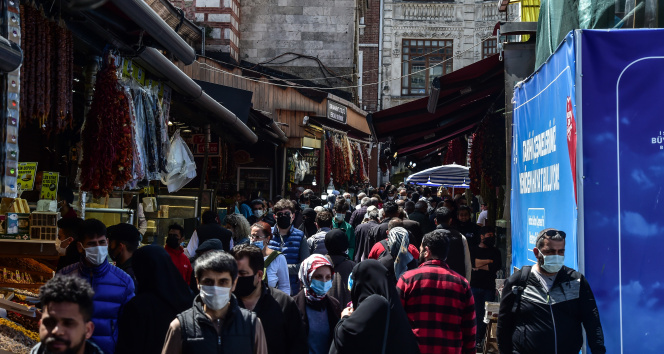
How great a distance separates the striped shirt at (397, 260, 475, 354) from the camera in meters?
5.19

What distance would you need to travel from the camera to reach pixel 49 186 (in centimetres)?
755

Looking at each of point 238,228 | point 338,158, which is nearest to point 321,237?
point 238,228

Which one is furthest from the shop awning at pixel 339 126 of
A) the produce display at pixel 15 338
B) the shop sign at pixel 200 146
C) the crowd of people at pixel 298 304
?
the produce display at pixel 15 338

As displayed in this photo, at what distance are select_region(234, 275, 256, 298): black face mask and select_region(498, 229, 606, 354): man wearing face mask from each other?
1.88m

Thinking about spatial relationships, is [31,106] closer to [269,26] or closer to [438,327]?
[438,327]

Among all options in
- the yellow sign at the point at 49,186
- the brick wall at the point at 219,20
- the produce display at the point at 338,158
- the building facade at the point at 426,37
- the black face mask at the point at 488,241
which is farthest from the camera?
the building facade at the point at 426,37

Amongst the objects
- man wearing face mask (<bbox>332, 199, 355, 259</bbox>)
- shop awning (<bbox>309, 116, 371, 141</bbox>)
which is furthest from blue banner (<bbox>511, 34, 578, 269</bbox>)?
shop awning (<bbox>309, 116, 371, 141</bbox>)

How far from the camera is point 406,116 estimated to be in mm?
12320

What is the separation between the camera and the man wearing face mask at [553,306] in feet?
16.3

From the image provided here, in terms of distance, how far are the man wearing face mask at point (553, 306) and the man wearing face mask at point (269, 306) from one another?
1617 mm

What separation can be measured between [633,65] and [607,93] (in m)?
0.29

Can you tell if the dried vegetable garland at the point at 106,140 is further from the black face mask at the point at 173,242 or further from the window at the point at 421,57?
the window at the point at 421,57

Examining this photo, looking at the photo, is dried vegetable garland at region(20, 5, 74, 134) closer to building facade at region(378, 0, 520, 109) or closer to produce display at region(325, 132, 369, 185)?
produce display at region(325, 132, 369, 185)

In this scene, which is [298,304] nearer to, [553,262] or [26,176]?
[553,262]
